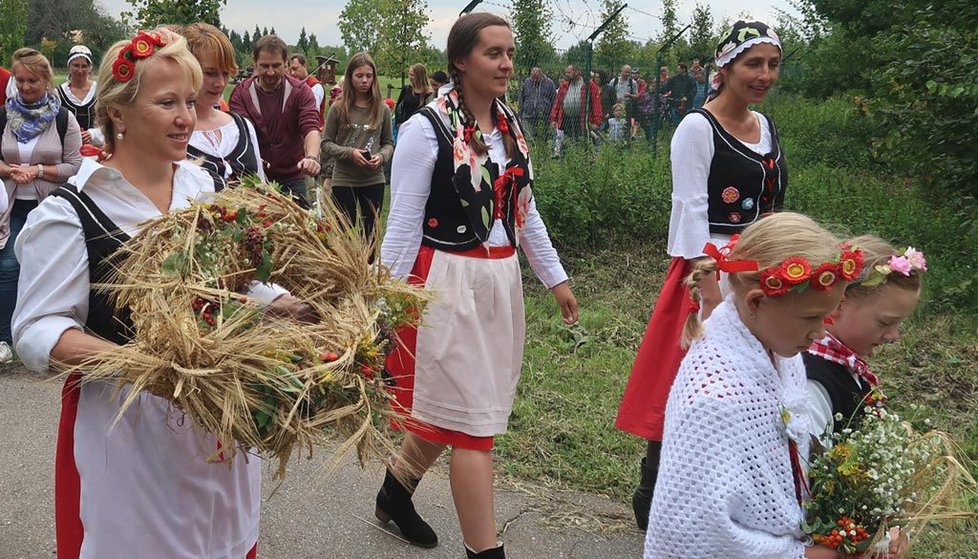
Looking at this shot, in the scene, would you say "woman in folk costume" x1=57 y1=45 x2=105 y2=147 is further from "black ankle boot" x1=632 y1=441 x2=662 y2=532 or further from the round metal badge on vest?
the round metal badge on vest

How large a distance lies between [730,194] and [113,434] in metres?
2.41

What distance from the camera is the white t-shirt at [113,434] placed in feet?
7.59

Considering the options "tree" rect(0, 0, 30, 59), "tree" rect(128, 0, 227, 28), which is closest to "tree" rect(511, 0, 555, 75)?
"tree" rect(128, 0, 227, 28)

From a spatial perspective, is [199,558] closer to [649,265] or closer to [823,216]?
[649,265]

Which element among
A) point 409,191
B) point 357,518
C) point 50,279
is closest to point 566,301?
point 409,191

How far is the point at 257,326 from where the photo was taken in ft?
7.11

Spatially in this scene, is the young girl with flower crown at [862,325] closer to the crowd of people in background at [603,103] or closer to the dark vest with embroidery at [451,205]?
the dark vest with embroidery at [451,205]

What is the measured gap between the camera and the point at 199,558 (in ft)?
8.16

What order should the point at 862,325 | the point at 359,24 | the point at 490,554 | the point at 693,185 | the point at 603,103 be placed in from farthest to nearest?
the point at 359,24, the point at 603,103, the point at 693,185, the point at 490,554, the point at 862,325

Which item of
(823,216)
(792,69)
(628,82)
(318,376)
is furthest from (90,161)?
(792,69)

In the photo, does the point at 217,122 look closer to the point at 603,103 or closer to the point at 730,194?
the point at 730,194

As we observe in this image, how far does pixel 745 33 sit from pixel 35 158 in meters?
5.35

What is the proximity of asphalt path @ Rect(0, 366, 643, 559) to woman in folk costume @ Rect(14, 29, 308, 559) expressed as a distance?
4.07 ft

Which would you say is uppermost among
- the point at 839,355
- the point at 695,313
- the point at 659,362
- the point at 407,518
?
the point at 695,313
